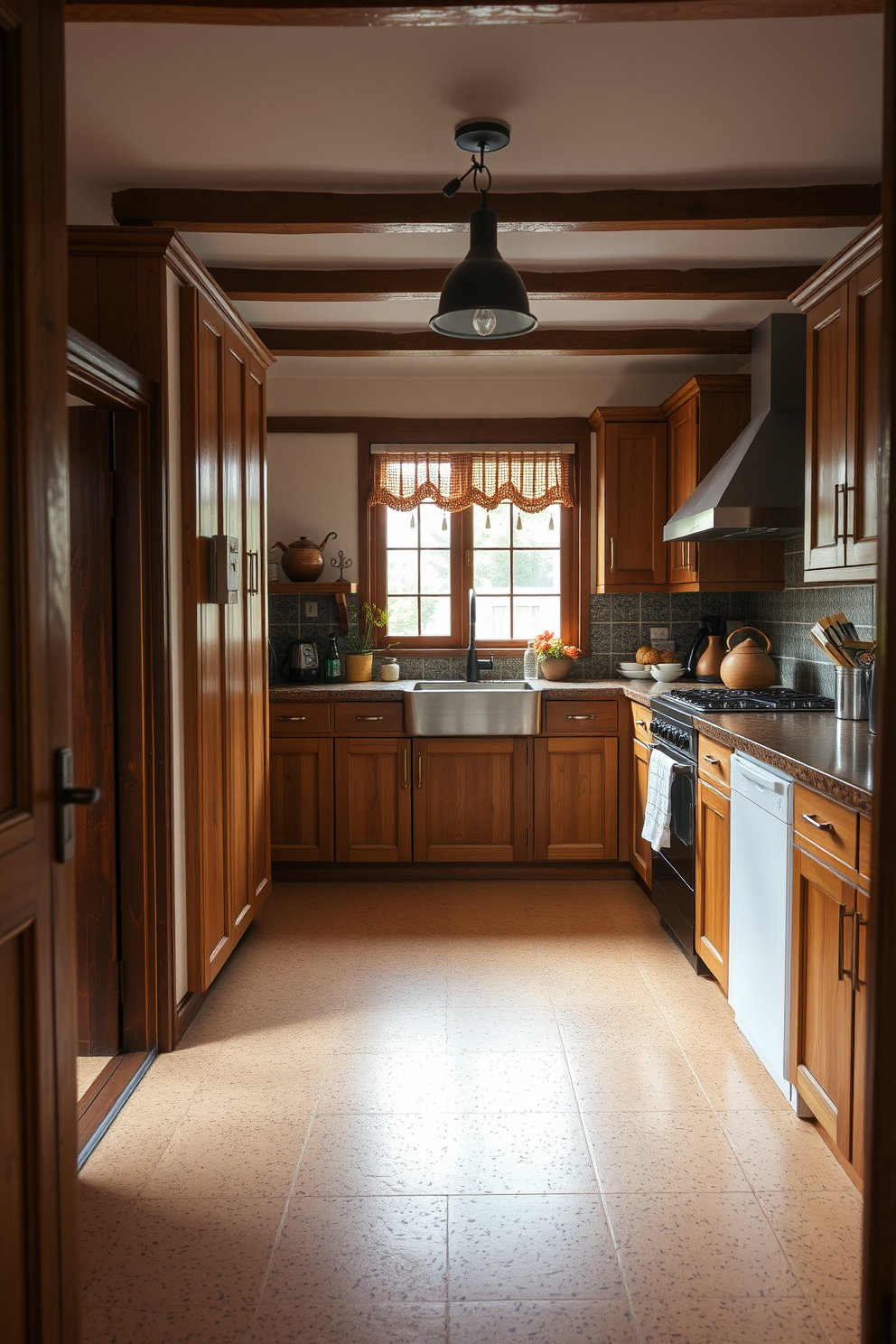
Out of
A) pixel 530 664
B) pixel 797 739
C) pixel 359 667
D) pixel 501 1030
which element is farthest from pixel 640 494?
pixel 501 1030

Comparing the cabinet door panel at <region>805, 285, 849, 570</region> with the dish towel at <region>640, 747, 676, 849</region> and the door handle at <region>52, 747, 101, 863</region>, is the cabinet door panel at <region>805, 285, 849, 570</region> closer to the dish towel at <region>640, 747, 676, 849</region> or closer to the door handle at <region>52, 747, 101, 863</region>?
the dish towel at <region>640, 747, 676, 849</region>

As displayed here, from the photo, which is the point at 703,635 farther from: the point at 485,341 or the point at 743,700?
the point at 485,341

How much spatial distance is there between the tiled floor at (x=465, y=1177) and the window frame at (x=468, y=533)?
7.26 feet

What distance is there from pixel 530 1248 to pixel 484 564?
3847 mm

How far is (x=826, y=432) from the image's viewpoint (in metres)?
3.08

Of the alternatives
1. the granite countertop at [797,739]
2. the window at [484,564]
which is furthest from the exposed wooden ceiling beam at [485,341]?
the granite countertop at [797,739]

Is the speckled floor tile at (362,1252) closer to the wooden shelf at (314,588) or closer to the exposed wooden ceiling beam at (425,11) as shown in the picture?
the exposed wooden ceiling beam at (425,11)

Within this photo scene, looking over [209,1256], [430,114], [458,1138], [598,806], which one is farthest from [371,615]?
[209,1256]

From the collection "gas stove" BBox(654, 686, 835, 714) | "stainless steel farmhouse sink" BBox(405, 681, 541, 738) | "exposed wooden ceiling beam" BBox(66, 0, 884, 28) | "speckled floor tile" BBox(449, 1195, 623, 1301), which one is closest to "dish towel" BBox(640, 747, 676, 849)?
"gas stove" BBox(654, 686, 835, 714)

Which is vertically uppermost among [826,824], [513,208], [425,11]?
[513,208]

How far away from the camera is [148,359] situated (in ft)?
8.84

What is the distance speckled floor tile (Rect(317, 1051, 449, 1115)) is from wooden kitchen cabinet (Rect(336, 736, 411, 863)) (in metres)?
1.81

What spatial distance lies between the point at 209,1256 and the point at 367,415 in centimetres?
417

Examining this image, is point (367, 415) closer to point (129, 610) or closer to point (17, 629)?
point (129, 610)
